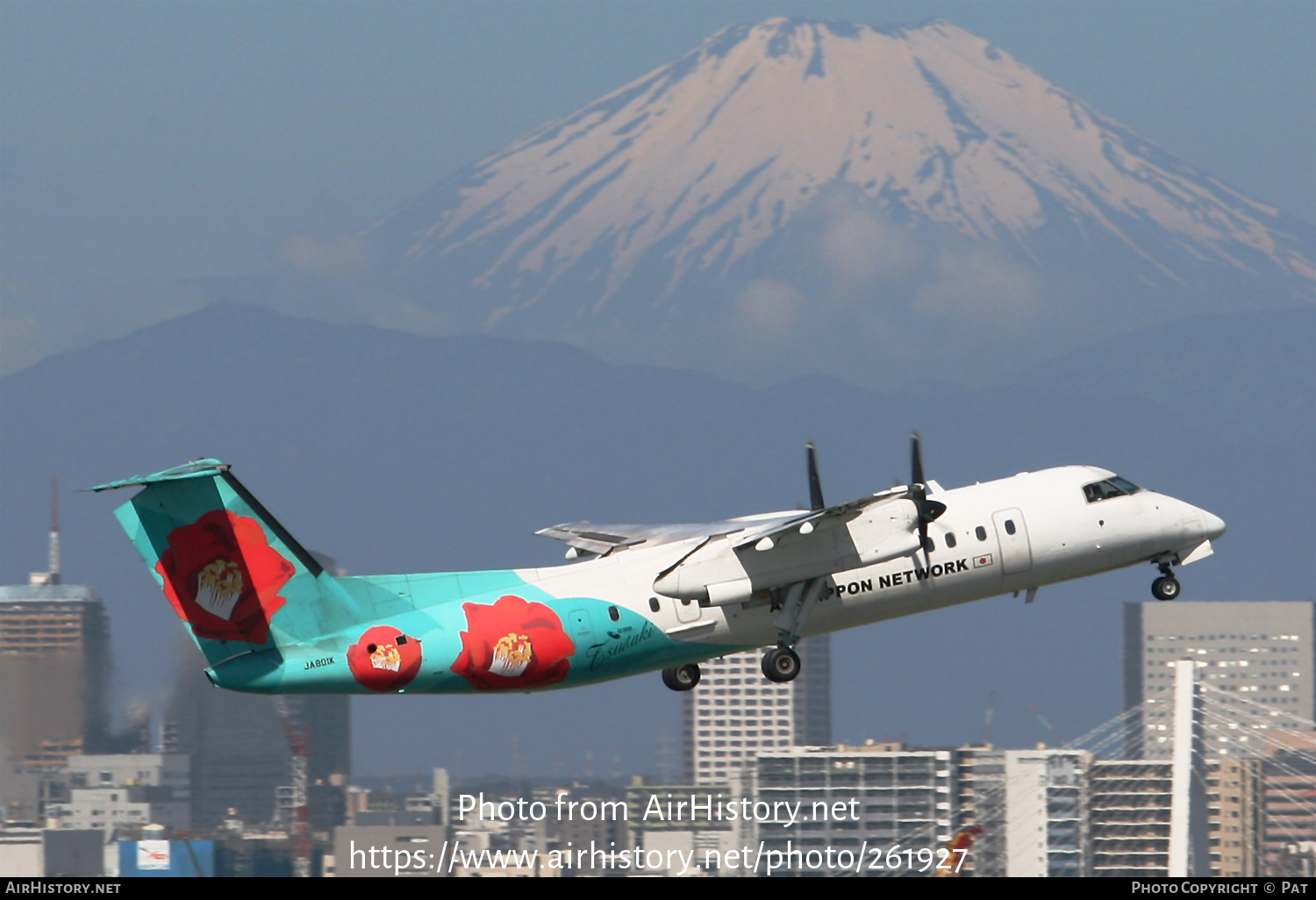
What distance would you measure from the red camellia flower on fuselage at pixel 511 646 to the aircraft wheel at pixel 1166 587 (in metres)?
10.5

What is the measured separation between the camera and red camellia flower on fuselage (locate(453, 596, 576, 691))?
27.1 meters

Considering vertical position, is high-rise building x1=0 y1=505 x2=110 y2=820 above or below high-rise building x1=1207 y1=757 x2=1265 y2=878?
above

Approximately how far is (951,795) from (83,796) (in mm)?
35687

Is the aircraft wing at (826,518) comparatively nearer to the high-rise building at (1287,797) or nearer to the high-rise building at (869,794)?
the high-rise building at (1287,797)

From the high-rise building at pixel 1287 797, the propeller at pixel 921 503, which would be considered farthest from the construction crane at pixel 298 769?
the propeller at pixel 921 503

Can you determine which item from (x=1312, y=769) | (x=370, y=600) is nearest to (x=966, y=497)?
(x=370, y=600)

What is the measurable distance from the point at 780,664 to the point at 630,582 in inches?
110

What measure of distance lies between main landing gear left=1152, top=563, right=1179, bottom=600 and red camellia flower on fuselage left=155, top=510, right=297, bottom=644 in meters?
14.4

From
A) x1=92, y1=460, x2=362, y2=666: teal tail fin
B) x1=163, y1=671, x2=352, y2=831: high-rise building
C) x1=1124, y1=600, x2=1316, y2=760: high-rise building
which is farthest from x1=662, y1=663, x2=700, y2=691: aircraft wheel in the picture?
x1=1124, y1=600, x2=1316, y2=760: high-rise building

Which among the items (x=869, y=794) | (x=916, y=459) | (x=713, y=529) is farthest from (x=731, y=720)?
(x=916, y=459)

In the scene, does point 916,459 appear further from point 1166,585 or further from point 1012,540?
point 1166,585

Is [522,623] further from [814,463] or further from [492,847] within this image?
[492,847]

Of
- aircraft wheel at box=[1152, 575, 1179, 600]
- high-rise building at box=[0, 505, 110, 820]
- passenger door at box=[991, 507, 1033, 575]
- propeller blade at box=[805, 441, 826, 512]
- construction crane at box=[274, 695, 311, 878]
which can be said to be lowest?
construction crane at box=[274, 695, 311, 878]

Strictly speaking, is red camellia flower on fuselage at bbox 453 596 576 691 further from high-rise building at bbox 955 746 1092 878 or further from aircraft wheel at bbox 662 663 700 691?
high-rise building at bbox 955 746 1092 878
